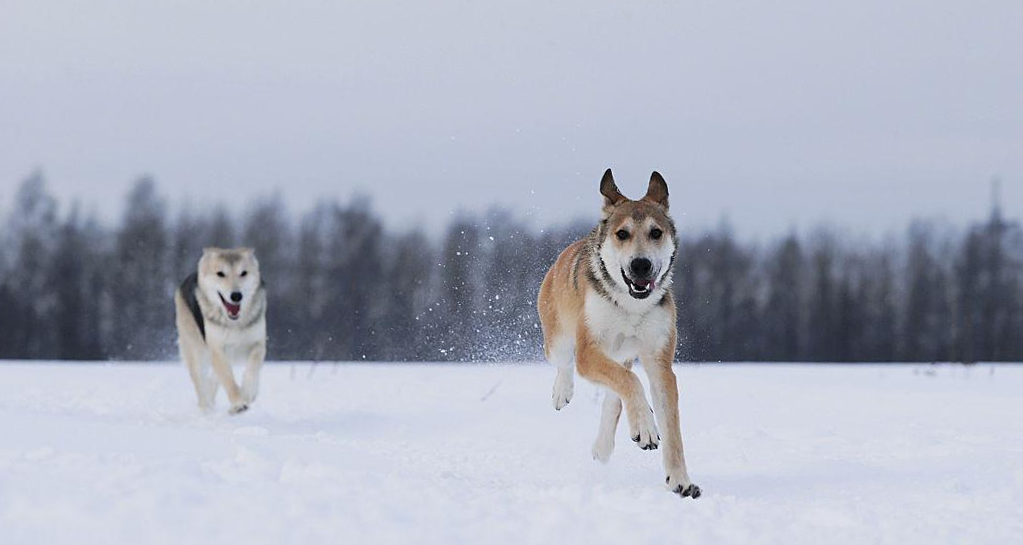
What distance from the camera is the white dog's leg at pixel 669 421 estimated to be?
16.6 feet

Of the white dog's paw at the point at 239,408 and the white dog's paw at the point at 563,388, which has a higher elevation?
the white dog's paw at the point at 563,388

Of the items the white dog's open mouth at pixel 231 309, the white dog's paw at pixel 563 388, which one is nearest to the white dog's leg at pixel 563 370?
the white dog's paw at pixel 563 388

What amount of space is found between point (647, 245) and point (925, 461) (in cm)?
241

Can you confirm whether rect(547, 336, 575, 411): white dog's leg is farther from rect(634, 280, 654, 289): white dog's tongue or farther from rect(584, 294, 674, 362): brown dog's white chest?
rect(634, 280, 654, 289): white dog's tongue

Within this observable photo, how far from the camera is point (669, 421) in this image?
531 cm

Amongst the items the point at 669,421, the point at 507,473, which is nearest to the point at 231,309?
the point at 507,473

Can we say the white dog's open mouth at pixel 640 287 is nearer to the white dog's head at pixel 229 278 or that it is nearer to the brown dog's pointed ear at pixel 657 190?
the brown dog's pointed ear at pixel 657 190

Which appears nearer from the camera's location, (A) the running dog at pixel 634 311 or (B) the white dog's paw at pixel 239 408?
(A) the running dog at pixel 634 311

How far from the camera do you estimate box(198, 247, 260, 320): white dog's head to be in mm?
9828

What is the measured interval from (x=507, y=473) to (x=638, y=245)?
4.97ft

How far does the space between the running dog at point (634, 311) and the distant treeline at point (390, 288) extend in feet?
82.0

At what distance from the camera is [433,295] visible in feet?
115

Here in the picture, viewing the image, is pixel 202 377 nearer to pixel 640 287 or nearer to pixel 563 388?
pixel 563 388

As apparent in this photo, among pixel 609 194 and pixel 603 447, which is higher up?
pixel 609 194
